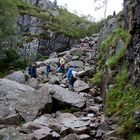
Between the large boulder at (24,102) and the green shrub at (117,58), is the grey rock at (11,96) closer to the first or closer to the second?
the large boulder at (24,102)

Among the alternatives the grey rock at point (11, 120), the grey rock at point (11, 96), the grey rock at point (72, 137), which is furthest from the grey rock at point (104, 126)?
the grey rock at point (11, 96)

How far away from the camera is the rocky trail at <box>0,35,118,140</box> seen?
1694cm

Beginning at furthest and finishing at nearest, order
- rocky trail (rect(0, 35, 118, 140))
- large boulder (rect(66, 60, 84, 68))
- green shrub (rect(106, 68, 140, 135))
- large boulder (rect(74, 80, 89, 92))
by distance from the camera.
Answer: large boulder (rect(66, 60, 84, 68)) < large boulder (rect(74, 80, 89, 92)) < rocky trail (rect(0, 35, 118, 140)) < green shrub (rect(106, 68, 140, 135))

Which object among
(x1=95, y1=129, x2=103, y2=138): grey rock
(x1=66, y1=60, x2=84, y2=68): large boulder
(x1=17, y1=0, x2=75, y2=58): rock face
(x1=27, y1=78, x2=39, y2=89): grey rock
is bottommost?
(x1=95, y1=129, x2=103, y2=138): grey rock

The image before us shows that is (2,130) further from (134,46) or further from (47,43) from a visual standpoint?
(47,43)

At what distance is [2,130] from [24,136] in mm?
1167

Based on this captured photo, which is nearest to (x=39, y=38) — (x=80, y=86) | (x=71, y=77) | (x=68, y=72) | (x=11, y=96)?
(x=80, y=86)

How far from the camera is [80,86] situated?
26.2 metres

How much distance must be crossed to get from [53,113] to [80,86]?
4.92m

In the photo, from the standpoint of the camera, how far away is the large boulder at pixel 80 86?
25.6 m

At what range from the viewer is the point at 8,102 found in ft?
72.2

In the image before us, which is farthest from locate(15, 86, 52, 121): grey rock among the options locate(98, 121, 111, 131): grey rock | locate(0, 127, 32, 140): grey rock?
locate(98, 121, 111, 131): grey rock

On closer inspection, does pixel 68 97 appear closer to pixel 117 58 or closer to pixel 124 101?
pixel 117 58

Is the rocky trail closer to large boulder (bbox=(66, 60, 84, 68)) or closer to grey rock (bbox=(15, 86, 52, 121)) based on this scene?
grey rock (bbox=(15, 86, 52, 121))
